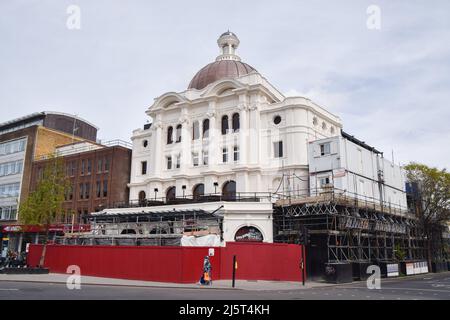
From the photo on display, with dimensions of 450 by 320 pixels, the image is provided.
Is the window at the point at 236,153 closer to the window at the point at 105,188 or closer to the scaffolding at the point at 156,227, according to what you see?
the scaffolding at the point at 156,227

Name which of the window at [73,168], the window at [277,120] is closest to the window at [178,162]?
the window at [277,120]

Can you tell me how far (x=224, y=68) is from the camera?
49.8 meters

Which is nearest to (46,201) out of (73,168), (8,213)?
(73,168)

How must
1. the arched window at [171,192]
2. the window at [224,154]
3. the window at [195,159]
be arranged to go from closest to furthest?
1. the window at [224,154]
2. the window at [195,159]
3. the arched window at [171,192]

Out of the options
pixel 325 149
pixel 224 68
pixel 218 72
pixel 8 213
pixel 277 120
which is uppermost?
pixel 224 68

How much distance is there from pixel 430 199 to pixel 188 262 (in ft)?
112

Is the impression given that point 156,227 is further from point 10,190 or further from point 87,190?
point 10,190

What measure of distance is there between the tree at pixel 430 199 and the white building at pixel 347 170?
553cm

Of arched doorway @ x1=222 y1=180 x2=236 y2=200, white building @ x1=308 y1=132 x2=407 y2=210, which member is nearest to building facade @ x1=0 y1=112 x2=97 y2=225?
arched doorway @ x1=222 y1=180 x2=236 y2=200

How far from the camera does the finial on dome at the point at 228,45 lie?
53781mm

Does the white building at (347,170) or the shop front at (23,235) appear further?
the shop front at (23,235)
